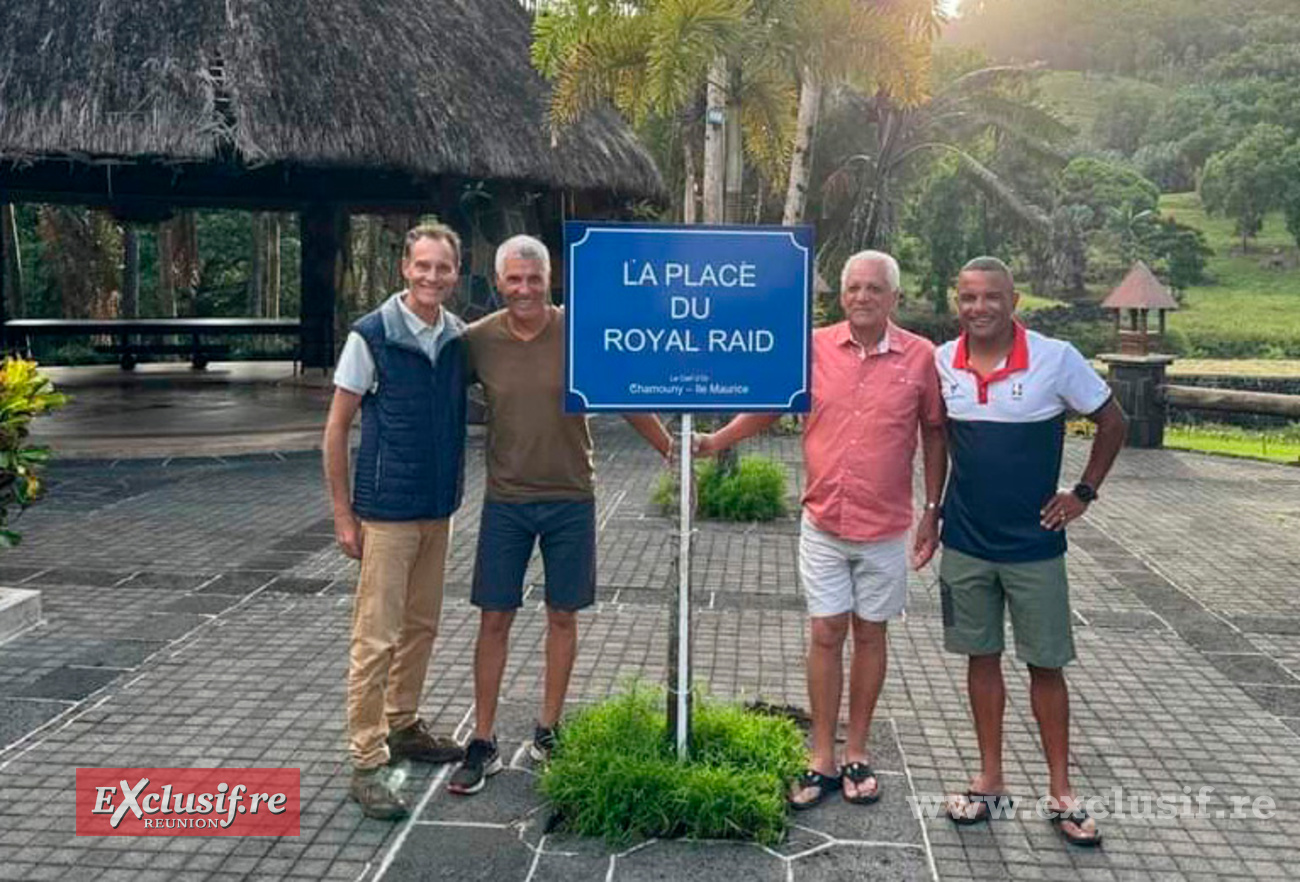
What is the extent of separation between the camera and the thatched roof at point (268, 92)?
396 inches

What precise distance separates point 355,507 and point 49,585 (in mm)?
3631

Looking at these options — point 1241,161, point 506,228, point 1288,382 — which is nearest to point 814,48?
point 506,228

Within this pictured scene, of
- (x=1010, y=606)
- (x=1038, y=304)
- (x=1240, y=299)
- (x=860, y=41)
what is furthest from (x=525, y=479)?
(x=1240, y=299)

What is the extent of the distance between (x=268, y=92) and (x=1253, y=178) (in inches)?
1796

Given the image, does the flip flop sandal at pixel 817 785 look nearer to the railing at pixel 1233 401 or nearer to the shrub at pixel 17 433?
the shrub at pixel 17 433

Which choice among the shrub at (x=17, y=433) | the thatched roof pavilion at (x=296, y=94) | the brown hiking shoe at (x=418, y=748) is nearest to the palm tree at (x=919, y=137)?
the thatched roof pavilion at (x=296, y=94)

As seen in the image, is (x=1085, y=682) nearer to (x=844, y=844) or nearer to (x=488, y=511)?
(x=844, y=844)

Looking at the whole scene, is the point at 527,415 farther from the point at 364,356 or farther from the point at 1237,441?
the point at 1237,441

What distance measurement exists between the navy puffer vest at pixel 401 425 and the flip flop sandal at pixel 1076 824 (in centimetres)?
220

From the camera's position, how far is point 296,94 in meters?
10.6

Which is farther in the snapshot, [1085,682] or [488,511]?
[1085,682]

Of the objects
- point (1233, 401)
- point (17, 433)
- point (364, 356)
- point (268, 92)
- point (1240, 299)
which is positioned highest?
point (268, 92)

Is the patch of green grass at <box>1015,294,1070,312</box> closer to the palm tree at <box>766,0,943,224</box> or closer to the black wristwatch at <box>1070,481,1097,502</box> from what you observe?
the palm tree at <box>766,0,943,224</box>

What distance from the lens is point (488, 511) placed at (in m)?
4.02
